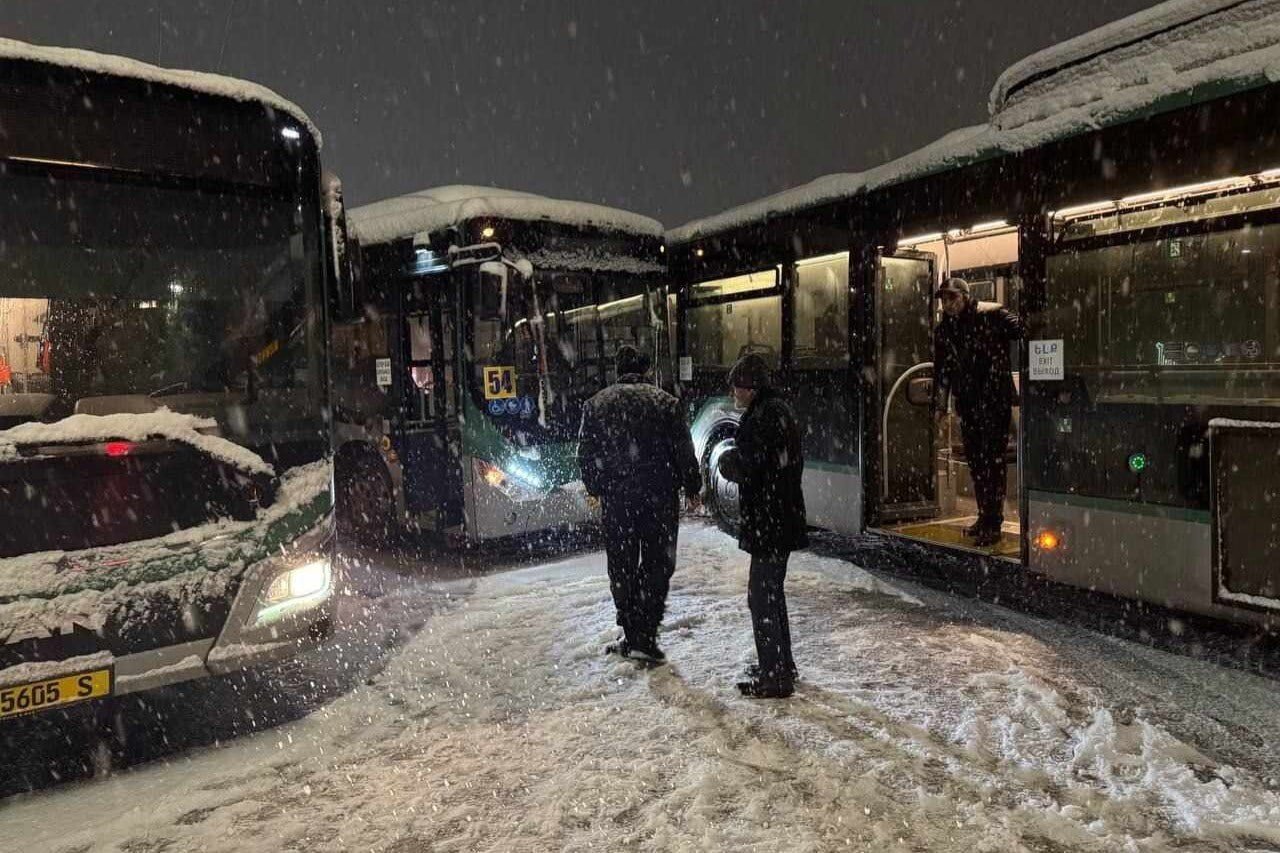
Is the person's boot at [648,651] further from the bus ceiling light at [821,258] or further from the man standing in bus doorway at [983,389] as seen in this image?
the bus ceiling light at [821,258]

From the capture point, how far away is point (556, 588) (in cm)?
692

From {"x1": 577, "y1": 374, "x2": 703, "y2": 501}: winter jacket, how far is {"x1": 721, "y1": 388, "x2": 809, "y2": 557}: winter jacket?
0.54m

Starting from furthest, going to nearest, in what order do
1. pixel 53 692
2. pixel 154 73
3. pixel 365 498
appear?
pixel 365 498 < pixel 154 73 < pixel 53 692

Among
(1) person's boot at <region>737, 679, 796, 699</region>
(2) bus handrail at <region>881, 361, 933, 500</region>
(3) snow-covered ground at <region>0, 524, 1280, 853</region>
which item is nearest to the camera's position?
(3) snow-covered ground at <region>0, 524, 1280, 853</region>

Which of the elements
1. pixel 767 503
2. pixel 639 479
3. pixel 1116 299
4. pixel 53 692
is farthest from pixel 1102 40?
pixel 53 692

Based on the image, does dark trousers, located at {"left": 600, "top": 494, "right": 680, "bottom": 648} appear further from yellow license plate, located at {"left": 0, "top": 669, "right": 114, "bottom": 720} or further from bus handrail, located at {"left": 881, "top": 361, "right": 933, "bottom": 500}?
bus handrail, located at {"left": 881, "top": 361, "right": 933, "bottom": 500}

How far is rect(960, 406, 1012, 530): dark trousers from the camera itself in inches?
276

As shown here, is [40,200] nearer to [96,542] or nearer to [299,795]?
[96,542]

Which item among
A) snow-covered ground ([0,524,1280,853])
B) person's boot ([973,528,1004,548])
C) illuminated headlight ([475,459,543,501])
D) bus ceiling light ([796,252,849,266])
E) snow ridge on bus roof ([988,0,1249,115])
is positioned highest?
snow ridge on bus roof ([988,0,1249,115])

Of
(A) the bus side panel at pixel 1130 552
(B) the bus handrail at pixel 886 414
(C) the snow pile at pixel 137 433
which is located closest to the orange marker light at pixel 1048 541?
(A) the bus side panel at pixel 1130 552

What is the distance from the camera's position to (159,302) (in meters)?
4.21

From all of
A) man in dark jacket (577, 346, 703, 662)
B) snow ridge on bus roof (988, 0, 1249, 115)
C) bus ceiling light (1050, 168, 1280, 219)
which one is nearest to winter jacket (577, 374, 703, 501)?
man in dark jacket (577, 346, 703, 662)

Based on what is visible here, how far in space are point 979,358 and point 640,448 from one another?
3.59 meters

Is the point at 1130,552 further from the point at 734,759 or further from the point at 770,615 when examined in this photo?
the point at 734,759
